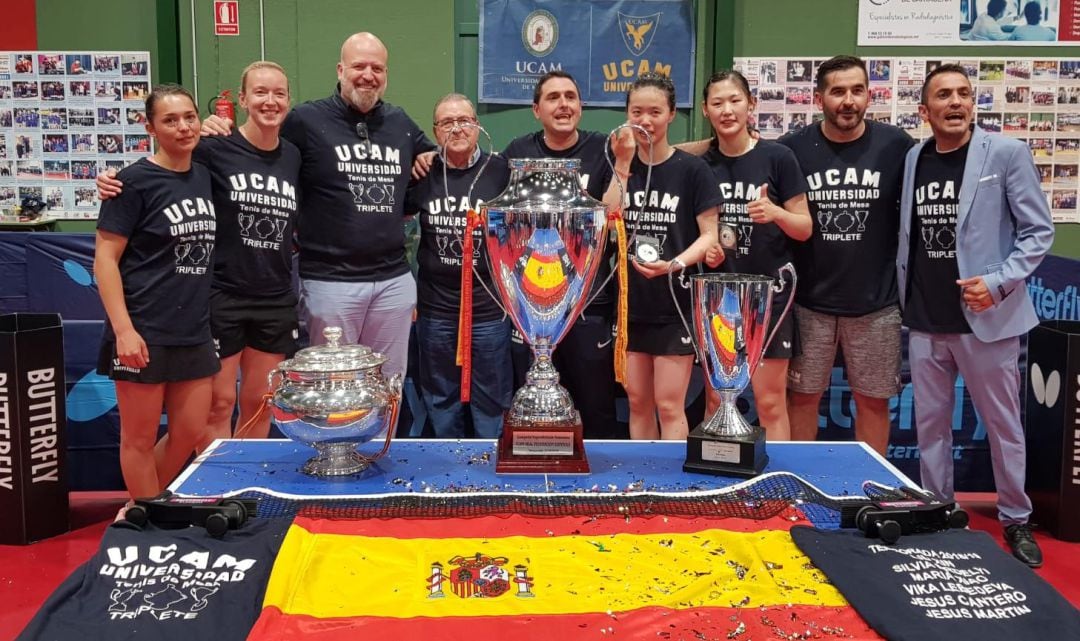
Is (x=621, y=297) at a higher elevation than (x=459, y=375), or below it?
higher

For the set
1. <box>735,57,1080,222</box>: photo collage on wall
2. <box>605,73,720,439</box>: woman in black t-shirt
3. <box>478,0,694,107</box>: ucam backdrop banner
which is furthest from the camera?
<box>735,57,1080,222</box>: photo collage on wall

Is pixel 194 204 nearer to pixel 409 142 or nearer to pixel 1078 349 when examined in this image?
pixel 409 142

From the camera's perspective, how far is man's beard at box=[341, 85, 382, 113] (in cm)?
311

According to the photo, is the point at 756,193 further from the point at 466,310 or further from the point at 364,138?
the point at 364,138

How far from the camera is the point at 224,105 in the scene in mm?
5262

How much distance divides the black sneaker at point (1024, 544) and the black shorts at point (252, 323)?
97.9 inches

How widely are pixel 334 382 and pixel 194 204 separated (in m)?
1.22

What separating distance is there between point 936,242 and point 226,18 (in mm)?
4458

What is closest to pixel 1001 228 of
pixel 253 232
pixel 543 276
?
pixel 543 276

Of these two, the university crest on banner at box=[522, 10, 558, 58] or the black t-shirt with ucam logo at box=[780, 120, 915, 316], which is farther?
the university crest on banner at box=[522, 10, 558, 58]

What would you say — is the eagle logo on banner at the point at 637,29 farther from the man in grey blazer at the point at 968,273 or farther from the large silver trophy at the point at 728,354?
the large silver trophy at the point at 728,354

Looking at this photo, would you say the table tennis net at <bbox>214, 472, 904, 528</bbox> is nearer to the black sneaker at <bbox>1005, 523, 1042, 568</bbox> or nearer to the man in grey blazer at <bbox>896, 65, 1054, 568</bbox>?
the man in grey blazer at <bbox>896, 65, 1054, 568</bbox>

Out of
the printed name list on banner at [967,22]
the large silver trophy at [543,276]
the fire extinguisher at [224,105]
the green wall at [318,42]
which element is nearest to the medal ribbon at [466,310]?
the large silver trophy at [543,276]

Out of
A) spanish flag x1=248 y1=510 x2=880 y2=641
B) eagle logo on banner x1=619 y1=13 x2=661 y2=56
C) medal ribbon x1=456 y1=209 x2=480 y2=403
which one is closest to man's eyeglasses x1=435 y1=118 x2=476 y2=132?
medal ribbon x1=456 y1=209 x2=480 y2=403
